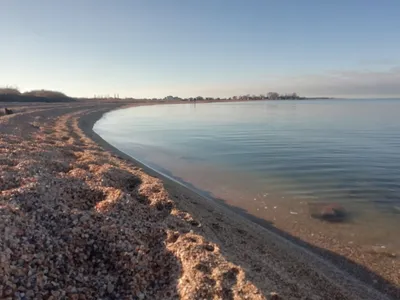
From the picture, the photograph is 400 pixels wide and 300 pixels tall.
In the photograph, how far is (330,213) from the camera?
31.9 feet

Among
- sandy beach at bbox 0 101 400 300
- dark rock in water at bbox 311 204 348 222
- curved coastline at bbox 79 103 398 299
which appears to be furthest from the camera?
dark rock in water at bbox 311 204 348 222

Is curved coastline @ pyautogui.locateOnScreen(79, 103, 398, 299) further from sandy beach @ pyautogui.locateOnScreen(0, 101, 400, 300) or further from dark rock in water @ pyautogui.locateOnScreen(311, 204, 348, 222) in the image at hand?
dark rock in water @ pyautogui.locateOnScreen(311, 204, 348, 222)

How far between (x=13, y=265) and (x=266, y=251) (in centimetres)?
430

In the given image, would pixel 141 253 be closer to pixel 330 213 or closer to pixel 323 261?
pixel 323 261

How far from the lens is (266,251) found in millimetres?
6465

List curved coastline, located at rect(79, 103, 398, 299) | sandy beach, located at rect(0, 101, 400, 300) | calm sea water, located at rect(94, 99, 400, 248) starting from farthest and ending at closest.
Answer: calm sea water, located at rect(94, 99, 400, 248) < curved coastline, located at rect(79, 103, 398, 299) < sandy beach, located at rect(0, 101, 400, 300)

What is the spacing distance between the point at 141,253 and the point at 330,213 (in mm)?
6605

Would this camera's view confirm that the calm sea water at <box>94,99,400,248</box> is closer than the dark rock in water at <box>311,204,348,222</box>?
No

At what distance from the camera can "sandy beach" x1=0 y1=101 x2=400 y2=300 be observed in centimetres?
430

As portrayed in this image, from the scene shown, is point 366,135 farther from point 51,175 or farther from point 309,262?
point 51,175

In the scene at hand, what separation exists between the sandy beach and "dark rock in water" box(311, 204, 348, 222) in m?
1.84

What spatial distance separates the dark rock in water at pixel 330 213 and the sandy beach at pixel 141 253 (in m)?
1.84

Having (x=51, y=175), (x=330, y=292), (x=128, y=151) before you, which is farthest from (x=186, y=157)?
(x=330, y=292)

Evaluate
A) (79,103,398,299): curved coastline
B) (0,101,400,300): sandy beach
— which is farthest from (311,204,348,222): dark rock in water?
(0,101,400,300): sandy beach
